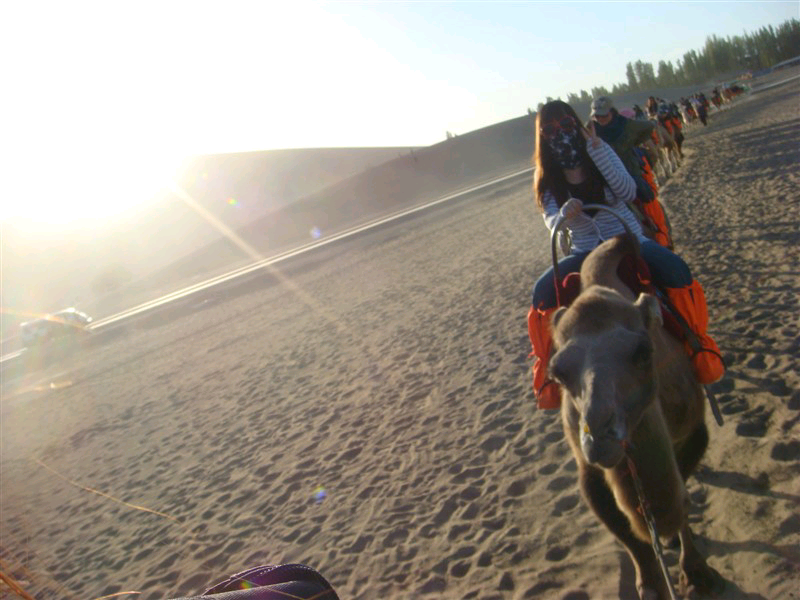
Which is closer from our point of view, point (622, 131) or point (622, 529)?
point (622, 529)

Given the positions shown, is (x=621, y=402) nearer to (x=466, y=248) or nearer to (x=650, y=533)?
(x=650, y=533)

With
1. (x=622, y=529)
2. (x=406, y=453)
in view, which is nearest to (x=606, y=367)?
(x=622, y=529)

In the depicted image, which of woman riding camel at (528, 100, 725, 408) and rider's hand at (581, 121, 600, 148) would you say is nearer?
woman riding camel at (528, 100, 725, 408)

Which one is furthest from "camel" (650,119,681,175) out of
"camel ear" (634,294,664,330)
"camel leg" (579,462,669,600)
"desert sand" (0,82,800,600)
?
"camel ear" (634,294,664,330)

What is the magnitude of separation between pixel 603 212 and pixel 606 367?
2298 millimetres

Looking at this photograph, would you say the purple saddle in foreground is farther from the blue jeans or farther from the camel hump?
the blue jeans

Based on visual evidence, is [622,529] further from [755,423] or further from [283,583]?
[755,423]

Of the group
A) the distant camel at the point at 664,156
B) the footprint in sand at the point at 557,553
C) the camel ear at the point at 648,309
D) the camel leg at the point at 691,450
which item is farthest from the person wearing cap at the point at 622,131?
the distant camel at the point at 664,156

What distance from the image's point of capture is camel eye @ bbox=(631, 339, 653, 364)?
2510 millimetres

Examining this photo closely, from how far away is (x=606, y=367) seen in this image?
2.45 meters

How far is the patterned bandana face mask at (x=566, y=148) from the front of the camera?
4.32m

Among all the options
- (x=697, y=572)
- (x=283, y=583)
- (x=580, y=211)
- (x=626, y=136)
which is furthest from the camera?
(x=626, y=136)

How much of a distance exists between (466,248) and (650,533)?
1563 centimetres

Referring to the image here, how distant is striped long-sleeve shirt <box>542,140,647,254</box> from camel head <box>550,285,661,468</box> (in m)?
1.63
